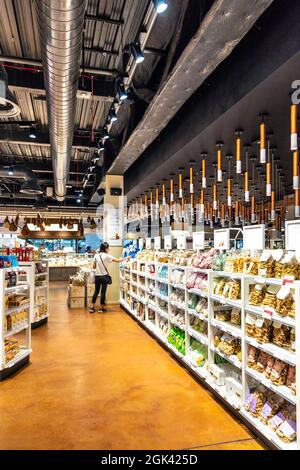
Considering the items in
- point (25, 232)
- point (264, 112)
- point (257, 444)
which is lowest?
point (257, 444)

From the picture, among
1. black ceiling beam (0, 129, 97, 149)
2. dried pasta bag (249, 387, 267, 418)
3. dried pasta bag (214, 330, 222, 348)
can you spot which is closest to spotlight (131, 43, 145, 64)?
dried pasta bag (214, 330, 222, 348)

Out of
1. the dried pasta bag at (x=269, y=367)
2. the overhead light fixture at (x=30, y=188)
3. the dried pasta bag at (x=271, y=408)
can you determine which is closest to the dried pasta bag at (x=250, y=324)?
the dried pasta bag at (x=269, y=367)

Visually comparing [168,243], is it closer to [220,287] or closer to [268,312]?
[220,287]

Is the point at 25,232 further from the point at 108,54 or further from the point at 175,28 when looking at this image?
the point at 175,28

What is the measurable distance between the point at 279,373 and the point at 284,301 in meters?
0.53

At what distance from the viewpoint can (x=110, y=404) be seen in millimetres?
3314

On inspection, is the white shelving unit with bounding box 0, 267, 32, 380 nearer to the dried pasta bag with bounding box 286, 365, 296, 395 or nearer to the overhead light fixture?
the dried pasta bag with bounding box 286, 365, 296, 395

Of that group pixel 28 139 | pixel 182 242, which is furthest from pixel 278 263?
pixel 28 139

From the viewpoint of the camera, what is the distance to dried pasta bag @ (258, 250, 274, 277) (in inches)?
111

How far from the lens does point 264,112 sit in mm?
4320

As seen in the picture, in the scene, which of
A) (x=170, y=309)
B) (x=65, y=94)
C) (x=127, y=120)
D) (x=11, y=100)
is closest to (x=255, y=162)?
(x=127, y=120)

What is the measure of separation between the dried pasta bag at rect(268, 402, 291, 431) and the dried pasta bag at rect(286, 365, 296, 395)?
200 mm

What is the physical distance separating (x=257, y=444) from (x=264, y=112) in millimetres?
3626

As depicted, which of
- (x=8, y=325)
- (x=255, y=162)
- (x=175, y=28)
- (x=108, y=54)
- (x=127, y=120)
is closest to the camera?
(x=175, y=28)
